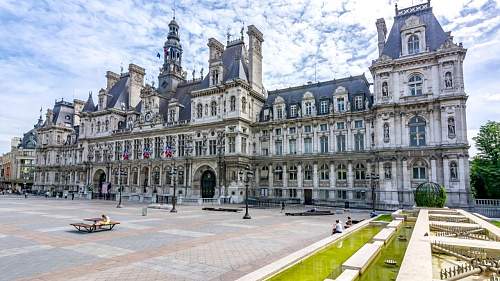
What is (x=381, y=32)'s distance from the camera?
4350 centimetres

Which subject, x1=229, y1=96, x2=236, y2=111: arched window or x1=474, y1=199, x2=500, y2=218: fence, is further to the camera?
x1=229, y1=96, x2=236, y2=111: arched window

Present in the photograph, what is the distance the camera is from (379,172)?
37.8m

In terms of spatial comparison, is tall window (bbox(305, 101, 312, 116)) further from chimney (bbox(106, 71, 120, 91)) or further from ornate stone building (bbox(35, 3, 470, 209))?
chimney (bbox(106, 71, 120, 91))

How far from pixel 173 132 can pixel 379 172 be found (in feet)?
114

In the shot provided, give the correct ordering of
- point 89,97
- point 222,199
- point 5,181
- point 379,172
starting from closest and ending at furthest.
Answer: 1. point 379,172
2. point 222,199
3. point 89,97
4. point 5,181

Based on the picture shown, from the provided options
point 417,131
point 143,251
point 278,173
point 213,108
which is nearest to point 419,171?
point 417,131

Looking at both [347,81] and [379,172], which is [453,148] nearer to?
[379,172]

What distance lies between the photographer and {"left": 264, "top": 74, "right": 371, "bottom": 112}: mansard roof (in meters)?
44.3

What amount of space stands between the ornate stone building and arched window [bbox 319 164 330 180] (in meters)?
0.15

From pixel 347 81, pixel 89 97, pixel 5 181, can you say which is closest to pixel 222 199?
pixel 347 81

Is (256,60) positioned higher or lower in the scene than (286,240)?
higher

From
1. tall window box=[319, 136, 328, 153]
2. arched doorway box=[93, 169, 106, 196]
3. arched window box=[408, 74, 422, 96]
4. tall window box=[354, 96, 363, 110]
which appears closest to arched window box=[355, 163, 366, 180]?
tall window box=[319, 136, 328, 153]

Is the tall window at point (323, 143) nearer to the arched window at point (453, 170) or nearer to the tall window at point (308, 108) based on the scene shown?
the tall window at point (308, 108)

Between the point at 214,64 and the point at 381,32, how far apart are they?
84.2 ft
